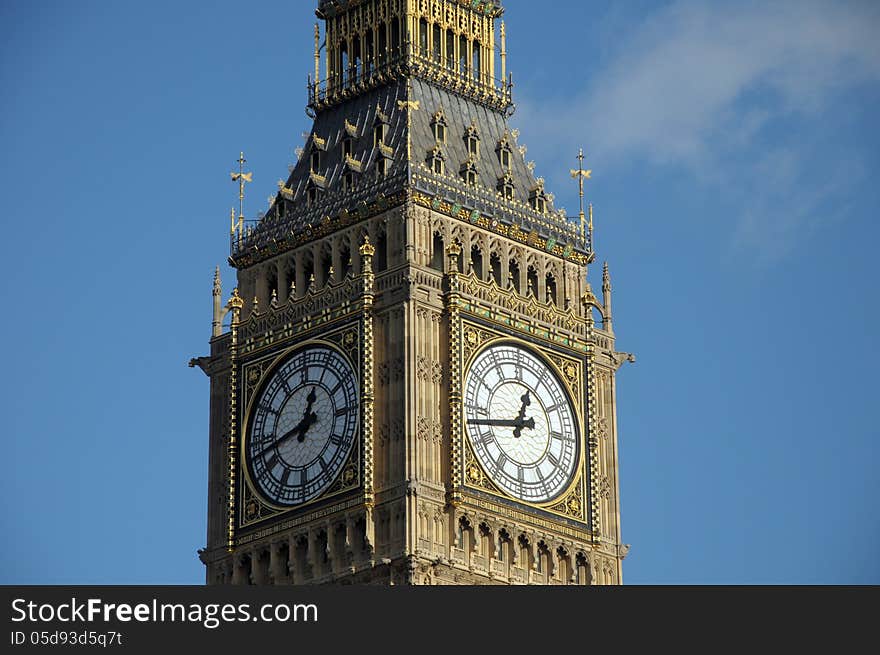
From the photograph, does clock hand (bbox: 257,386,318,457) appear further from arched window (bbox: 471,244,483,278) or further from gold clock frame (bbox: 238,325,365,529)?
arched window (bbox: 471,244,483,278)

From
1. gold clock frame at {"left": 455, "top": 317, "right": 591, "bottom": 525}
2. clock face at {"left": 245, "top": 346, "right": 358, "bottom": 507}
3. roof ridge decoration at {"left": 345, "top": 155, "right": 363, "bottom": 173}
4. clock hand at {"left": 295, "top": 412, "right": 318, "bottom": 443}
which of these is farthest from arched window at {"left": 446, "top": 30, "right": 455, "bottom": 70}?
clock hand at {"left": 295, "top": 412, "right": 318, "bottom": 443}

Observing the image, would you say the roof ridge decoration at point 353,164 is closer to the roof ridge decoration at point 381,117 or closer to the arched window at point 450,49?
the roof ridge decoration at point 381,117

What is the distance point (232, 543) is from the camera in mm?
128875

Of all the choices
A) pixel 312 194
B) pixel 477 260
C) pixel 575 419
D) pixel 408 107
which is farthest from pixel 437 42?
pixel 575 419

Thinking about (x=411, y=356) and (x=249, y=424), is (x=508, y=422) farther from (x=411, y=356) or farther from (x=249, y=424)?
(x=249, y=424)

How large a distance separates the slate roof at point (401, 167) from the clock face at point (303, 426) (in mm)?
4543

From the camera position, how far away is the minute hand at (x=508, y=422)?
12744cm

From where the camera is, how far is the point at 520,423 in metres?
128

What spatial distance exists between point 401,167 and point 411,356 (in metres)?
6.13

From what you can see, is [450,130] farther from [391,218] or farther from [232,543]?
[232,543]

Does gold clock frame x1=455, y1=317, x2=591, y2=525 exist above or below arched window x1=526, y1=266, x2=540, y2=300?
below

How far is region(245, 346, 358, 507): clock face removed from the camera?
127 meters

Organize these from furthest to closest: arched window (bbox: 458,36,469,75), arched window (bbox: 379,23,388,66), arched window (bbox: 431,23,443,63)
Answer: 1. arched window (bbox: 458,36,469,75)
2. arched window (bbox: 431,23,443,63)
3. arched window (bbox: 379,23,388,66)

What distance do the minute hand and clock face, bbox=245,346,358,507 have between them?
336 centimetres
